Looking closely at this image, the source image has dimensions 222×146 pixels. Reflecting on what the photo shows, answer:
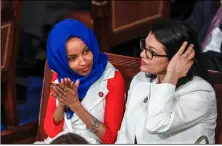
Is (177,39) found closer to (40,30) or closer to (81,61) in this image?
(81,61)

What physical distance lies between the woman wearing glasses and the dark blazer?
105 cm

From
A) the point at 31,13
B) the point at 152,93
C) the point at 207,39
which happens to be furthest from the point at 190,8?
the point at 152,93

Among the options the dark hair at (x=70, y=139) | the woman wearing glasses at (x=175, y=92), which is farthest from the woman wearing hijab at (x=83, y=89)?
the dark hair at (x=70, y=139)

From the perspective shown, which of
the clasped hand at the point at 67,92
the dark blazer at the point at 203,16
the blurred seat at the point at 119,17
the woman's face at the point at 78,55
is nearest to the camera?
the clasped hand at the point at 67,92

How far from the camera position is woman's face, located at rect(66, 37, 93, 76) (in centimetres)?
247

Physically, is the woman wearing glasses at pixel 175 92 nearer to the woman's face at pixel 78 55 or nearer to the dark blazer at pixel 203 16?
the woman's face at pixel 78 55

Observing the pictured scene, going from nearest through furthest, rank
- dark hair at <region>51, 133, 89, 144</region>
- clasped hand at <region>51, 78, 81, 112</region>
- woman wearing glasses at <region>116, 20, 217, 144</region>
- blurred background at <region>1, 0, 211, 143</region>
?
dark hair at <region>51, 133, 89, 144</region>
woman wearing glasses at <region>116, 20, 217, 144</region>
clasped hand at <region>51, 78, 81, 112</region>
blurred background at <region>1, 0, 211, 143</region>

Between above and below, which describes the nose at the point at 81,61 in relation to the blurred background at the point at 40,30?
above

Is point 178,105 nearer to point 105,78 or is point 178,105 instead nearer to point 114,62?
point 105,78

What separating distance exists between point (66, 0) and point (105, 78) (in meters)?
2.12

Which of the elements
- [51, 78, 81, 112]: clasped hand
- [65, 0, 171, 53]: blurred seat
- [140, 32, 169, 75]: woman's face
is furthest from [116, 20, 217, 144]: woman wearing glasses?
[65, 0, 171, 53]: blurred seat

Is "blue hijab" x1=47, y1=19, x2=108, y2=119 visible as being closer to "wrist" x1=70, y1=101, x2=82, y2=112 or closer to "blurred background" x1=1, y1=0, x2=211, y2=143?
"wrist" x1=70, y1=101, x2=82, y2=112

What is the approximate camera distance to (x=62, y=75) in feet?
8.43

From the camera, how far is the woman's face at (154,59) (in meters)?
2.26
